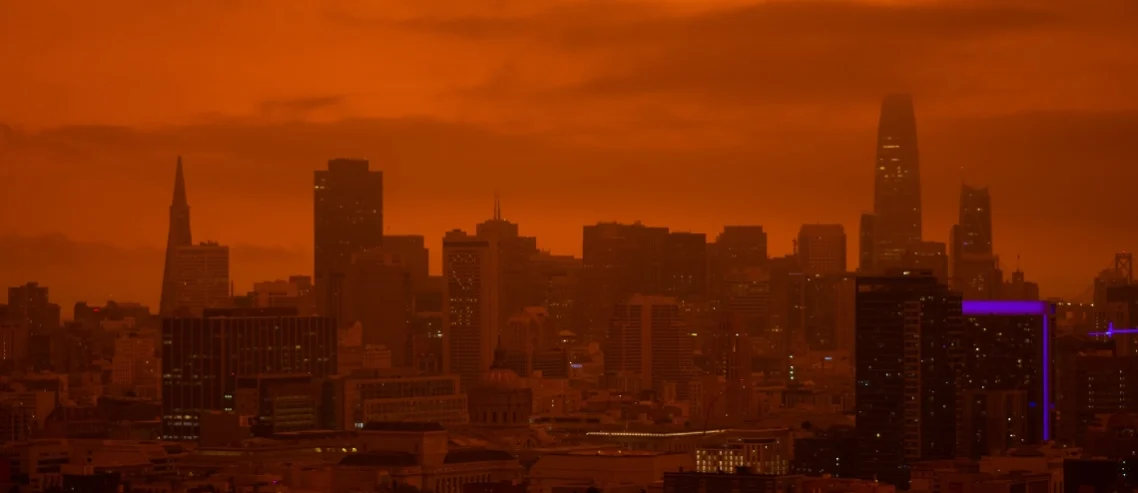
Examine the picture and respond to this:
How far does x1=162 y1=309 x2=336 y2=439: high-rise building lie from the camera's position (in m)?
110

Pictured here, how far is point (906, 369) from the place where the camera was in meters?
88.7

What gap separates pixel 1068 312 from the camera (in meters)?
105

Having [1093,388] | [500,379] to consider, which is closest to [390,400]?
[500,379]

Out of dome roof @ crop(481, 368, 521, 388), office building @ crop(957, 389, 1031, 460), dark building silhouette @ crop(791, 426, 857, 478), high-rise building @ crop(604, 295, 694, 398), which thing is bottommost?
dark building silhouette @ crop(791, 426, 857, 478)

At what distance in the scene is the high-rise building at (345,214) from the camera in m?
137

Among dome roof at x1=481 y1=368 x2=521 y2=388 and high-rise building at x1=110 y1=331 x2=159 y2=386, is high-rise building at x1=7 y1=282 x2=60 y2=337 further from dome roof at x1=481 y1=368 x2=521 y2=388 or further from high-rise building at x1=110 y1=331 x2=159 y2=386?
dome roof at x1=481 y1=368 x2=521 y2=388

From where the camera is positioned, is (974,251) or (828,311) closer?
(974,251)

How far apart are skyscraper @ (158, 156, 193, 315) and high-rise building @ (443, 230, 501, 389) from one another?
12066 millimetres

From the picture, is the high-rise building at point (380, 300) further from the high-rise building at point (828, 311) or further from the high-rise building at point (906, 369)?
the high-rise building at point (906, 369)

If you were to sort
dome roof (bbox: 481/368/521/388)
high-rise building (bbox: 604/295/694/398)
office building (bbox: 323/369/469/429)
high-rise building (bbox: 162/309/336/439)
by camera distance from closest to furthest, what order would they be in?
1. dome roof (bbox: 481/368/521/388)
2. office building (bbox: 323/369/469/429)
3. high-rise building (bbox: 162/309/336/439)
4. high-rise building (bbox: 604/295/694/398)

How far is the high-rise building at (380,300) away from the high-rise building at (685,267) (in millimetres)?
13208

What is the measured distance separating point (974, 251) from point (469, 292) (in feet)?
86.0

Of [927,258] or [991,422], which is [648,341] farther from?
[991,422]

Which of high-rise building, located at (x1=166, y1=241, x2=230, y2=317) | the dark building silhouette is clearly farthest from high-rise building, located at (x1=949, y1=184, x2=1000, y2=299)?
high-rise building, located at (x1=166, y1=241, x2=230, y2=317)
